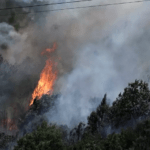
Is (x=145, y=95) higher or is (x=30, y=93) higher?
(x=30, y=93)

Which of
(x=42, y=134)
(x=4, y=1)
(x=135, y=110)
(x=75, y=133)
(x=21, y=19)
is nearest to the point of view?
(x=42, y=134)

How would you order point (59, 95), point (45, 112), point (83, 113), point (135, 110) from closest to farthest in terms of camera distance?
point (135, 110) → point (83, 113) → point (45, 112) → point (59, 95)

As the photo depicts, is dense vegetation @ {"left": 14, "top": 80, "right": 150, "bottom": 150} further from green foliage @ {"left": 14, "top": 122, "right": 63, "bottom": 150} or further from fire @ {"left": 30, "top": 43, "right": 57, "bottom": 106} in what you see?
fire @ {"left": 30, "top": 43, "right": 57, "bottom": 106}

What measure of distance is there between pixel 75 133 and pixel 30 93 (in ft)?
160

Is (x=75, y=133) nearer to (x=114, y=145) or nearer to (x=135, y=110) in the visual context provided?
(x=135, y=110)

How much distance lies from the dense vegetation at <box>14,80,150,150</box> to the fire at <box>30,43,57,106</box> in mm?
43490

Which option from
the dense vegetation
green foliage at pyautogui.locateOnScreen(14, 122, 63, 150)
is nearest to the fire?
the dense vegetation

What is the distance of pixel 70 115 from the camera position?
225 feet

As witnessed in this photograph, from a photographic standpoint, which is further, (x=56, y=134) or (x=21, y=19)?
(x=21, y=19)

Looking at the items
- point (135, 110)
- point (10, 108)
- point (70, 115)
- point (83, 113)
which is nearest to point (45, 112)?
point (70, 115)

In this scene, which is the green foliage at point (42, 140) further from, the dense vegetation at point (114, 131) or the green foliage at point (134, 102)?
the green foliage at point (134, 102)

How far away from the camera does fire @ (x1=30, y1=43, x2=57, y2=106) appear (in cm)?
9238

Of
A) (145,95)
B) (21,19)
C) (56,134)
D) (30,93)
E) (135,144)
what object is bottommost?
(135,144)

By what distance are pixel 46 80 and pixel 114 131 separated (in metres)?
61.8
